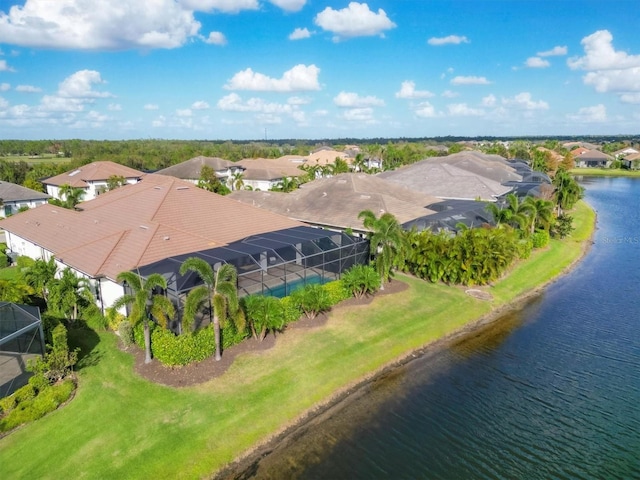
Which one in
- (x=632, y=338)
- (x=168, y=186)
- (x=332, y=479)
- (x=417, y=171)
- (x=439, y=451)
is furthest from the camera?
(x=417, y=171)

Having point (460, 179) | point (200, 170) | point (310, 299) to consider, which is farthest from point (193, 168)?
point (310, 299)

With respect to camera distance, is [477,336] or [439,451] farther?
[477,336]

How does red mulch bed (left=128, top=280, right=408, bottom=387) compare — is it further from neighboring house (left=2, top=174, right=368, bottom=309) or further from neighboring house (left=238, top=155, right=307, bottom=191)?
neighboring house (left=238, top=155, right=307, bottom=191)

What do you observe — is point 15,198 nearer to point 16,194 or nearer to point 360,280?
point 16,194

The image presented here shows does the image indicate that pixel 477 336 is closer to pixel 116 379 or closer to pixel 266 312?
pixel 266 312

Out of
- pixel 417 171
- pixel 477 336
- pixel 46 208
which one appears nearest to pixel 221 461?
pixel 477 336

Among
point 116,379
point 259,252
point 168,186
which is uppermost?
point 168,186

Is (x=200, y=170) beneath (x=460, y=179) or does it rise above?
above

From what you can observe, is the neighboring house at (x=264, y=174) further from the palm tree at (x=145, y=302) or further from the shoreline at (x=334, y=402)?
the palm tree at (x=145, y=302)
